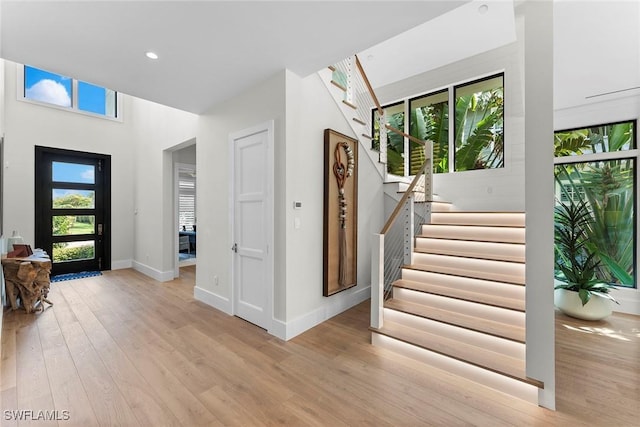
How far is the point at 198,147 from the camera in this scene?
163 inches

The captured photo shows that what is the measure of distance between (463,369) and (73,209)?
745 centimetres

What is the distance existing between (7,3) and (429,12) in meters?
3.04

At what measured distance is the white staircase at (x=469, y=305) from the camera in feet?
7.16

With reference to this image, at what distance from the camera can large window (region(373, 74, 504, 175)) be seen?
15.6ft

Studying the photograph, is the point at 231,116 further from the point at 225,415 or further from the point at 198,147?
the point at 225,415

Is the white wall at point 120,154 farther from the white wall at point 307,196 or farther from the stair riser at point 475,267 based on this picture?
the stair riser at point 475,267

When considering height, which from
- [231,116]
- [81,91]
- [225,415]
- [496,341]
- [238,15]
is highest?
[81,91]

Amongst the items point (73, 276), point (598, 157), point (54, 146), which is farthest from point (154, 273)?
point (598, 157)

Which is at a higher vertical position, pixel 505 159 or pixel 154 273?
pixel 505 159

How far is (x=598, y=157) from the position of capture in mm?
3912

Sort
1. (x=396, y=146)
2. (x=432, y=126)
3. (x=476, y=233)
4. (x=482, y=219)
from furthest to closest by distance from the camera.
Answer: (x=396, y=146) < (x=432, y=126) < (x=482, y=219) < (x=476, y=233)

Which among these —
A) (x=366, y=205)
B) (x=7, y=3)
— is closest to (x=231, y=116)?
(x=7, y=3)

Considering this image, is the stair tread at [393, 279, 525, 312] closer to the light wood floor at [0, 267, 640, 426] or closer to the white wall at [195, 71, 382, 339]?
the light wood floor at [0, 267, 640, 426]

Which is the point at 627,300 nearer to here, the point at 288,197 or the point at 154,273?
the point at 288,197
